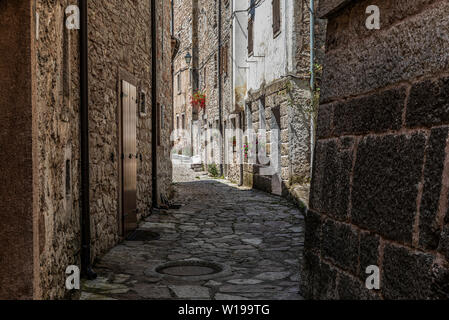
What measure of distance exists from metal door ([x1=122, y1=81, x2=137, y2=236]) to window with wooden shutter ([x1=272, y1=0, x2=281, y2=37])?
17.5 ft

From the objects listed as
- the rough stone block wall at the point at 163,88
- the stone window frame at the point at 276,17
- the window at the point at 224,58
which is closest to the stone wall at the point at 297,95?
the stone window frame at the point at 276,17

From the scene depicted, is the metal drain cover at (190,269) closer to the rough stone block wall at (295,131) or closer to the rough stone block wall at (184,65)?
the rough stone block wall at (295,131)

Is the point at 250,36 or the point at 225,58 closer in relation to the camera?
the point at 250,36

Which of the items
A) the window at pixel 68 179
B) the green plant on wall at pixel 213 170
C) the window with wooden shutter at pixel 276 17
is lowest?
the green plant on wall at pixel 213 170

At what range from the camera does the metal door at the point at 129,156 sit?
6555 mm

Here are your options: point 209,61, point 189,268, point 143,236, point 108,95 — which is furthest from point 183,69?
point 189,268

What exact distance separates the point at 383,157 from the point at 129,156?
4.66m

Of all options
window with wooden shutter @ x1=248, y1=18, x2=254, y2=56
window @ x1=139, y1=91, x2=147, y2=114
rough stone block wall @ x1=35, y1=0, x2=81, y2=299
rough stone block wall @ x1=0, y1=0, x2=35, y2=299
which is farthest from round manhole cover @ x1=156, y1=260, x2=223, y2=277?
window with wooden shutter @ x1=248, y1=18, x2=254, y2=56

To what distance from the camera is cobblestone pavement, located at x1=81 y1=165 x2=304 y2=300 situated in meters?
4.29

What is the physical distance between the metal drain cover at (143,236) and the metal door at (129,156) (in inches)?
3.4

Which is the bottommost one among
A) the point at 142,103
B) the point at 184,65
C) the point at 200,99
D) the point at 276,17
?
the point at 142,103

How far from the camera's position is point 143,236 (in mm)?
6832

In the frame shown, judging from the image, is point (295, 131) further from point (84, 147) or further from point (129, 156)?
point (84, 147)
